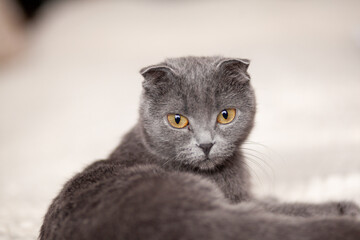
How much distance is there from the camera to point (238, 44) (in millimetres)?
4898

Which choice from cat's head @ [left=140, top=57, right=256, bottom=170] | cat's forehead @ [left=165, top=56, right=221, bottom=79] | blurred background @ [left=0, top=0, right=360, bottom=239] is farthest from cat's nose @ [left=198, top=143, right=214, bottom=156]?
blurred background @ [left=0, top=0, right=360, bottom=239]

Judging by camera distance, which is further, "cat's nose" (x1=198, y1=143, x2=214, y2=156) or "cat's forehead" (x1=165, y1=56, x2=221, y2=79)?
"cat's forehead" (x1=165, y1=56, x2=221, y2=79)

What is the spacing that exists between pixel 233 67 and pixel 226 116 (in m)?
0.22

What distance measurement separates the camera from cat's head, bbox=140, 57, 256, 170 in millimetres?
1693

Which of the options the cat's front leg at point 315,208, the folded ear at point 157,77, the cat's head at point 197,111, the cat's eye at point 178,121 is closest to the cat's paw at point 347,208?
the cat's front leg at point 315,208

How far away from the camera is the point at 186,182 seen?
4.39ft

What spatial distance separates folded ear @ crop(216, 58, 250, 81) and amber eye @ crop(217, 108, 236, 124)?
0.52 ft

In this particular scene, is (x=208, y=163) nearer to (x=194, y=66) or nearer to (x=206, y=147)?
(x=206, y=147)

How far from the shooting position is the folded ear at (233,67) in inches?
69.0


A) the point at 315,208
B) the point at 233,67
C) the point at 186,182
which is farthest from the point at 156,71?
the point at 315,208

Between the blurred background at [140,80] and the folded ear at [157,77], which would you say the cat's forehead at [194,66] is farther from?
the blurred background at [140,80]

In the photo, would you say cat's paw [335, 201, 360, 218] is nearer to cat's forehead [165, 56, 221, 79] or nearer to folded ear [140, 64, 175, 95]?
cat's forehead [165, 56, 221, 79]

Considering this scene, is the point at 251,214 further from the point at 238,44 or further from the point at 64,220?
the point at 238,44

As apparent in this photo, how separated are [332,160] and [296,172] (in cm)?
24
